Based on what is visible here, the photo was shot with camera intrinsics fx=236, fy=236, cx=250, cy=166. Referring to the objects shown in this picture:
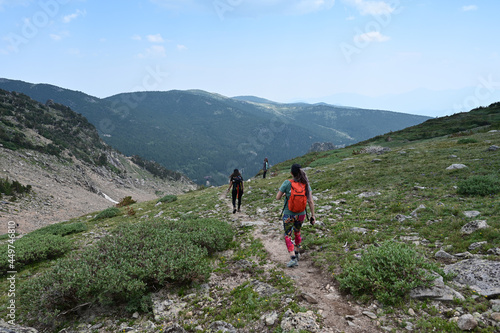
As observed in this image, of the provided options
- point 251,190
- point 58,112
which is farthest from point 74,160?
point 251,190

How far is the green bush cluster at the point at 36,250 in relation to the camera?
861 centimetres

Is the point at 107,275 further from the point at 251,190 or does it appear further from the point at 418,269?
the point at 251,190

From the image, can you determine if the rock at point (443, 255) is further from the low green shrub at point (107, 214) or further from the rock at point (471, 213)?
the low green shrub at point (107, 214)

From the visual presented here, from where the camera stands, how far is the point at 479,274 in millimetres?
4809

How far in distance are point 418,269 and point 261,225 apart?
6.64m

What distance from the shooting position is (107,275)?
19.9 ft

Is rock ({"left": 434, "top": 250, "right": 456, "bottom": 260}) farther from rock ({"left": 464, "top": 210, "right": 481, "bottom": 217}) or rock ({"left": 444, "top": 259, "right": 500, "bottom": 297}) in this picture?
rock ({"left": 464, "top": 210, "right": 481, "bottom": 217})

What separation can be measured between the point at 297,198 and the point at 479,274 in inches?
161

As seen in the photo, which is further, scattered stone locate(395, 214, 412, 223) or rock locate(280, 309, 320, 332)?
scattered stone locate(395, 214, 412, 223)

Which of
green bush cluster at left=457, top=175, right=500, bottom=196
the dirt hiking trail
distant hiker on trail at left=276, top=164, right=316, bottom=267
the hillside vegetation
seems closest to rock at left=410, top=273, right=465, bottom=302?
the hillside vegetation

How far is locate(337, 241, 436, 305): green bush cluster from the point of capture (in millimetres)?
4781

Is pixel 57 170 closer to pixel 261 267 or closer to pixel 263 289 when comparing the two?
pixel 261 267

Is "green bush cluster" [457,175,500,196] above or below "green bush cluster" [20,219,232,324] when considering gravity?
above

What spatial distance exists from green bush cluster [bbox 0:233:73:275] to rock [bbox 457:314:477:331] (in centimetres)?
1266
